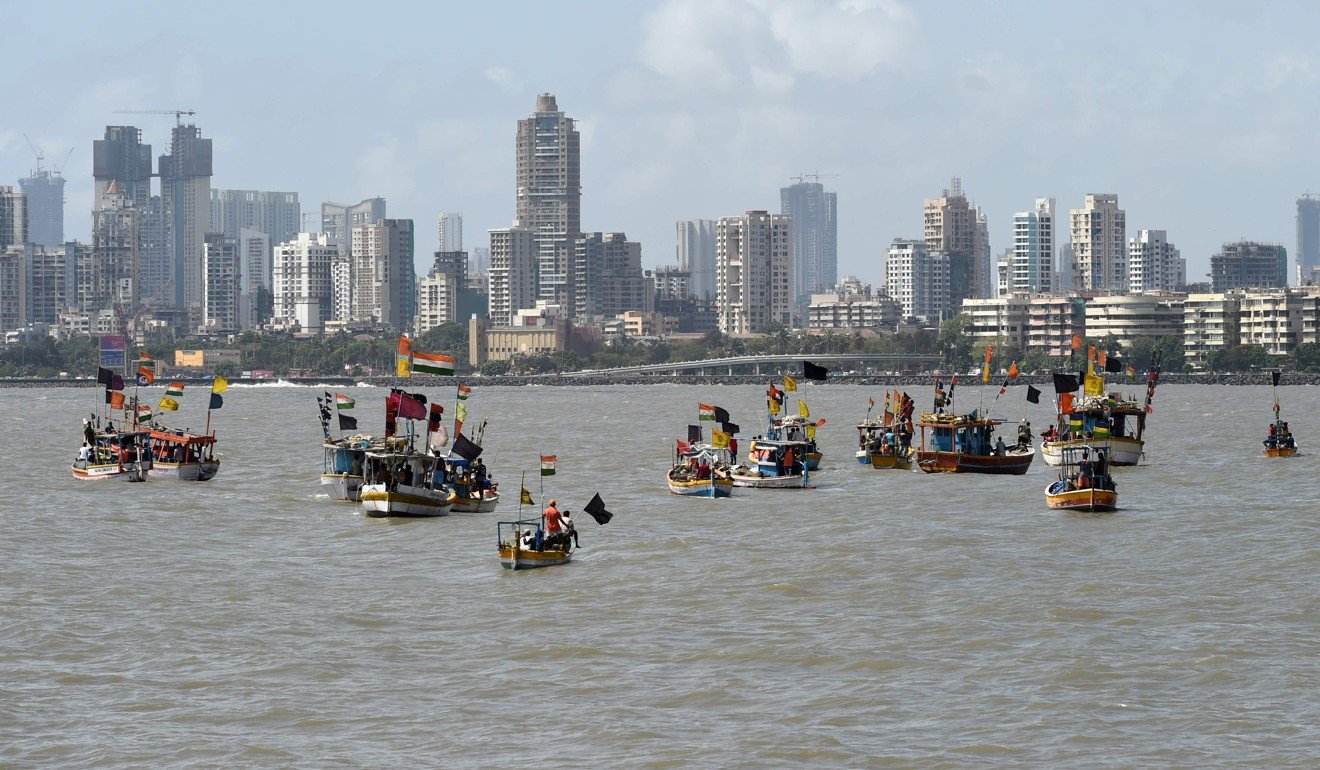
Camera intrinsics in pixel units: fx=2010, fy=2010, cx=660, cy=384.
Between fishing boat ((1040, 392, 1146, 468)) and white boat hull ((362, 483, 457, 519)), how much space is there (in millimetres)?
26848

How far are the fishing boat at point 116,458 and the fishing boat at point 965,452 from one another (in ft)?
100

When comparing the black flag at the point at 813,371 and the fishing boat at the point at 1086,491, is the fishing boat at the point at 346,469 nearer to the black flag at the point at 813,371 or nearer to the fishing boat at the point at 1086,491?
the black flag at the point at 813,371

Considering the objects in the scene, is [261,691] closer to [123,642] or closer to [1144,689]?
[123,642]

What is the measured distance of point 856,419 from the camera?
151 metres

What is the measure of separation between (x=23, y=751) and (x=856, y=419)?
12236cm

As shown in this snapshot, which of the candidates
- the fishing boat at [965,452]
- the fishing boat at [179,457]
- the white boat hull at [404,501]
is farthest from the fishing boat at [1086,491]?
the fishing boat at [179,457]

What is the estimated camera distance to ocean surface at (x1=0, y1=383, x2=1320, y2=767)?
31.8m

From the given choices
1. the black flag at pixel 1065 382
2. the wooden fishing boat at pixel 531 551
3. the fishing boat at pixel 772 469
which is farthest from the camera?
the black flag at pixel 1065 382

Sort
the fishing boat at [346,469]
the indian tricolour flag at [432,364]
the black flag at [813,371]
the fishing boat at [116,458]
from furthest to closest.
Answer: the fishing boat at [116,458]
the black flag at [813,371]
the fishing boat at [346,469]
the indian tricolour flag at [432,364]

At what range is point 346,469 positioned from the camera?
67312 millimetres

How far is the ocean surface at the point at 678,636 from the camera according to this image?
31.8m

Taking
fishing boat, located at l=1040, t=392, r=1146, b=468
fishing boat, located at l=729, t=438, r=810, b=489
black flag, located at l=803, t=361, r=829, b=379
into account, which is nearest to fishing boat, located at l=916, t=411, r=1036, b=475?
fishing boat, located at l=1040, t=392, r=1146, b=468

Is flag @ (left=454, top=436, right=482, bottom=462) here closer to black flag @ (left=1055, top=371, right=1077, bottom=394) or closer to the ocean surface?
the ocean surface

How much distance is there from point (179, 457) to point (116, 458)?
247 cm
